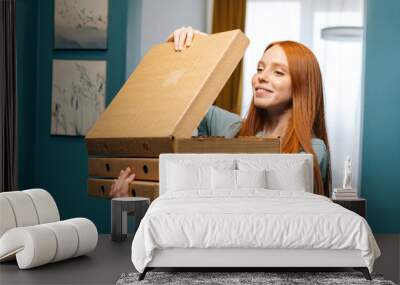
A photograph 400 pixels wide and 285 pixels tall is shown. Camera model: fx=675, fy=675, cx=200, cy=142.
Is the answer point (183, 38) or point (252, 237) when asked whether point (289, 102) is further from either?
point (252, 237)

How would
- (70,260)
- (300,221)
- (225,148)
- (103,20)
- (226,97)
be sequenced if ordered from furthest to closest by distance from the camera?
1. (226,97)
2. (103,20)
3. (225,148)
4. (70,260)
5. (300,221)

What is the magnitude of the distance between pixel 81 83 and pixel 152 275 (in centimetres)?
292

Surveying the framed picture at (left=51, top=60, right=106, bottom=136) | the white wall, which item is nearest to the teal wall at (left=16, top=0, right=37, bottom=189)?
the framed picture at (left=51, top=60, right=106, bottom=136)

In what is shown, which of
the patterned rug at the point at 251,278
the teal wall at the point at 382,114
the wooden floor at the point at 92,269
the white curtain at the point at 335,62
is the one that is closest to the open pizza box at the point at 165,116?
the wooden floor at the point at 92,269

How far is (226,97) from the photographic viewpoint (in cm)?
725

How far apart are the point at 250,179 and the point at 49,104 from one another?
2.54 meters

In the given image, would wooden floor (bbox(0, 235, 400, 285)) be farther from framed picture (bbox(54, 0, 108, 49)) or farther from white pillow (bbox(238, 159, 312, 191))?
framed picture (bbox(54, 0, 108, 49))

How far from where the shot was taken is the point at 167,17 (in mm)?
7484

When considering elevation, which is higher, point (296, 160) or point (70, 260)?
point (296, 160)

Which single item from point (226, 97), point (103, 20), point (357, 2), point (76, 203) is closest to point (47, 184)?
point (76, 203)

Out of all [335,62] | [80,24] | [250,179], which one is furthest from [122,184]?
[335,62]

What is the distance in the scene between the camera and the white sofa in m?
3.68

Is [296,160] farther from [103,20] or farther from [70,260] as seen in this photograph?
[103,20]

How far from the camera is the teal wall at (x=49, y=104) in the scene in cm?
599
